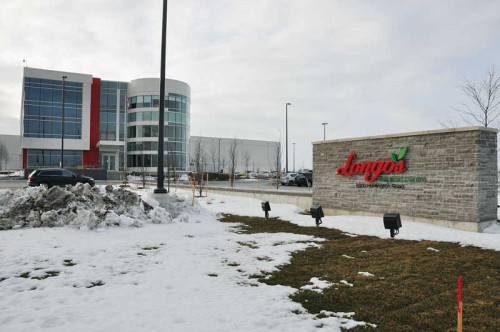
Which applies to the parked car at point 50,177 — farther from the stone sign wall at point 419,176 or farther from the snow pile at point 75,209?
the stone sign wall at point 419,176

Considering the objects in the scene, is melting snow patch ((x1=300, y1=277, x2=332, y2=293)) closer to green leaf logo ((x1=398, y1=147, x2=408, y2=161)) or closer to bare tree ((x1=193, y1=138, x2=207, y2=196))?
green leaf logo ((x1=398, y1=147, x2=408, y2=161))

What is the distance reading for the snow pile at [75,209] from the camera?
38.3ft

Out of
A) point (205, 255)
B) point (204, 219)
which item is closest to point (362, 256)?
point (205, 255)

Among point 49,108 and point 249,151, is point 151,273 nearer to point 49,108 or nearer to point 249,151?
point 49,108

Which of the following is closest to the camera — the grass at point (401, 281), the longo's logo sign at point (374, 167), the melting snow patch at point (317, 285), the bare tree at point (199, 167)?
the grass at point (401, 281)

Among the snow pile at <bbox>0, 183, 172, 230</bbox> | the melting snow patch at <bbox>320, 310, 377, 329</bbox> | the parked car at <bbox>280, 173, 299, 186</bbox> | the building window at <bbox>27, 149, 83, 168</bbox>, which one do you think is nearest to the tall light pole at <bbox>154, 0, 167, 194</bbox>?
the snow pile at <bbox>0, 183, 172, 230</bbox>

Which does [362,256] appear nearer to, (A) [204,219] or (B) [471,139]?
(B) [471,139]

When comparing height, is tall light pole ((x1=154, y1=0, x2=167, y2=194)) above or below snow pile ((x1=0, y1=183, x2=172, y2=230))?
above

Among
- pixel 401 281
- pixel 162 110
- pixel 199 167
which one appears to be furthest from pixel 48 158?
pixel 401 281

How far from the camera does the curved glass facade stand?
67.1 meters

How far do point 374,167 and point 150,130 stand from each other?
57.2 m

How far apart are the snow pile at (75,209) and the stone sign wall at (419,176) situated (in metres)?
7.50

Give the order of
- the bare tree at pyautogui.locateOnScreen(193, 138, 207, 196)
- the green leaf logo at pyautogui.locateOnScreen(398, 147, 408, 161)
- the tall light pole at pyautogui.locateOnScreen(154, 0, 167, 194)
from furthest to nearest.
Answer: the bare tree at pyautogui.locateOnScreen(193, 138, 207, 196), the tall light pole at pyautogui.locateOnScreen(154, 0, 167, 194), the green leaf logo at pyautogui.locateOnScreen(398, 147, 408, 161)

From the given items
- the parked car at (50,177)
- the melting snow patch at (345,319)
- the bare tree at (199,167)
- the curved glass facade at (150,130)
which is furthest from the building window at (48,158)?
the melting snow patch at (345,319)
